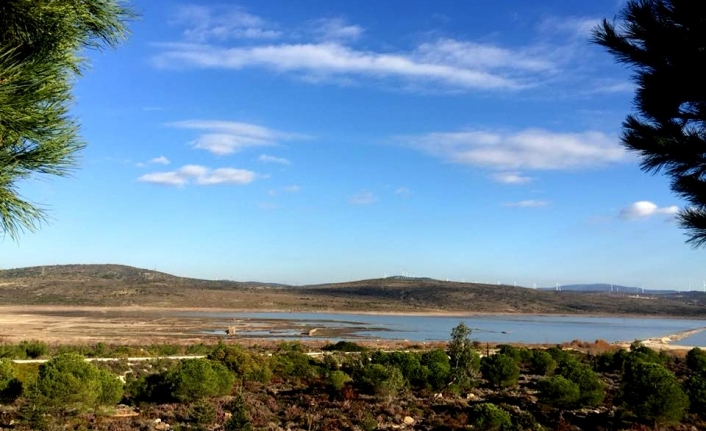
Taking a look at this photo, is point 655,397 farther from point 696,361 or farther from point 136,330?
point 136,330

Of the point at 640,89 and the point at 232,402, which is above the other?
the point at 640,89

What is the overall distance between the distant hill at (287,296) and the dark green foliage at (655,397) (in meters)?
99.3

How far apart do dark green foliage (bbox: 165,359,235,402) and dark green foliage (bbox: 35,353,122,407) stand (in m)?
1.58

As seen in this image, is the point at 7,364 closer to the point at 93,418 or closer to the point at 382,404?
the point at 93,418

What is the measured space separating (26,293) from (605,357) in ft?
386

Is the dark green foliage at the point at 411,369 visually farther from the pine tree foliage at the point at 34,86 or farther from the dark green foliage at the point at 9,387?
the pine tree foliage at the point at 34,86

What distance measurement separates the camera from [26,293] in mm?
115125

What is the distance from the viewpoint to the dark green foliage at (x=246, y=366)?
18562 mm

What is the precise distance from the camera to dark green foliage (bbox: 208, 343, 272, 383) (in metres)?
18.6

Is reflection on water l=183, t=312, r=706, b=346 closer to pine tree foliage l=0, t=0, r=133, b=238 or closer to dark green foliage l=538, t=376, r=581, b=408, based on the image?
dark green foliage l=538, t=376, r=581, b=408

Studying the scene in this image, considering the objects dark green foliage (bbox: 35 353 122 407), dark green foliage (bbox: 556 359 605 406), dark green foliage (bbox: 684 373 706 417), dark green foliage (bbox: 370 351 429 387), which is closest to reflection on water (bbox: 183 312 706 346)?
dark green foliage (bbox: 370 351 429 387)

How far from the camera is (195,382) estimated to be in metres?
14.4

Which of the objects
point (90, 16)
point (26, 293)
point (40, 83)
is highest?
point (90, 16)

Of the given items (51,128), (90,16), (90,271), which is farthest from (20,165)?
(90,271)
